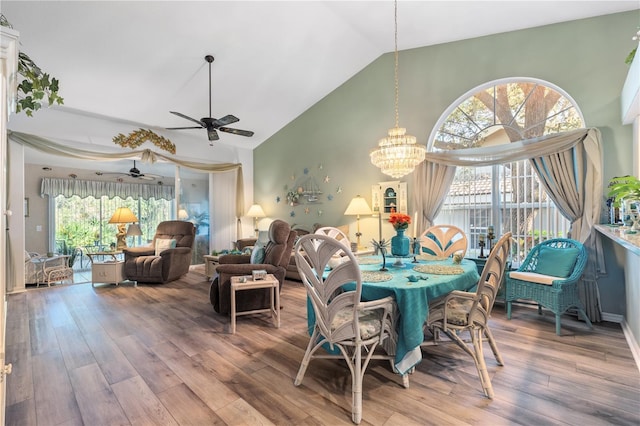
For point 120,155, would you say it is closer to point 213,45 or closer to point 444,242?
point 213,45

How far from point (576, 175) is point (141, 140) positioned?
261 inches

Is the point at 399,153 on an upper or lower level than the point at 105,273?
upper

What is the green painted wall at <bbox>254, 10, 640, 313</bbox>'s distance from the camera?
320 centimetres

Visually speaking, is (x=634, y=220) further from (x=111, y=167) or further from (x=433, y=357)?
(x=111, y=167)

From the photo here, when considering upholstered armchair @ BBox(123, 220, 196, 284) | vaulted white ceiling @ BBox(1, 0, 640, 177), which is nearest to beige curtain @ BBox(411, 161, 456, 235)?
vaulted white ceiling @ BBox(1, 0, 640, 177)

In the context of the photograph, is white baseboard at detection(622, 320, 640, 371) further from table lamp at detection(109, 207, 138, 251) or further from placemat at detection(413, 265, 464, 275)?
table lamp at detection(109, 207, 138, 251)

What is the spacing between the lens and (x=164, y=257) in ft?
16.0

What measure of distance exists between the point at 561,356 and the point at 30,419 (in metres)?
3.68

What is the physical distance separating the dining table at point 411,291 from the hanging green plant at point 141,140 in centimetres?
521

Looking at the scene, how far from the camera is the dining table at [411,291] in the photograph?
1.88 m

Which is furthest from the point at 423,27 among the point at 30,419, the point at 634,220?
the point at 30,419

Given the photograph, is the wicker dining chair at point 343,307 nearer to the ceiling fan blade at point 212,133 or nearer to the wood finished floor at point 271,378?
the wood finished floor at point 271,378

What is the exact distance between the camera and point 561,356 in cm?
240

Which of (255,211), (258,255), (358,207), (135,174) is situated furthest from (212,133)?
(135,174)
